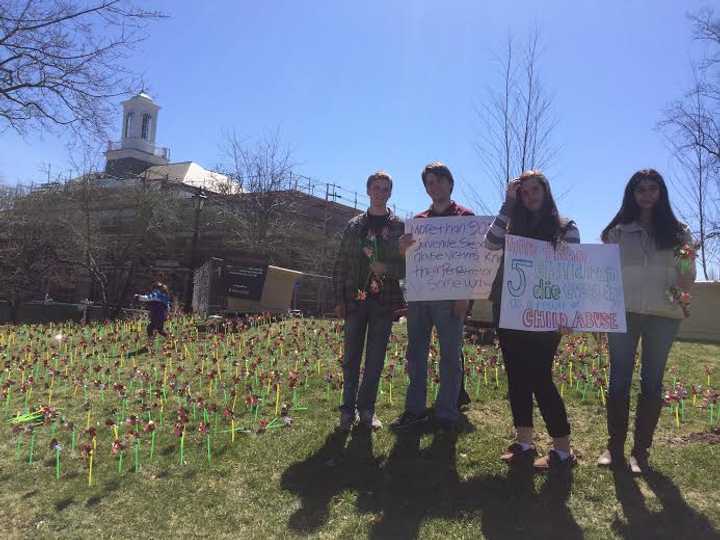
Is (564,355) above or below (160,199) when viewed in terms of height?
below

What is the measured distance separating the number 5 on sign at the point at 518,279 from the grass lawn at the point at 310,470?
120 cm

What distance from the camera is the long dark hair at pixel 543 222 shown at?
149 inches

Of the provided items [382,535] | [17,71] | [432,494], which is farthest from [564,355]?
[17,71]

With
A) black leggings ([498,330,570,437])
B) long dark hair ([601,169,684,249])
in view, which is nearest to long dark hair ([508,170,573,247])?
long dark hair ([601,169,684,249])

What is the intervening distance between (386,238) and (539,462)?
2.00 meters

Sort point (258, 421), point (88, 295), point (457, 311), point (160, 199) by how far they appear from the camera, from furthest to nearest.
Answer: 1. point (88, 295)
2. point (160, 199)
3. point (258, 421)
4. point (457, 311)

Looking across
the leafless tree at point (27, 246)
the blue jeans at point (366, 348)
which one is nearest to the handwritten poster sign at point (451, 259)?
the blue jeans at point (366, 348)

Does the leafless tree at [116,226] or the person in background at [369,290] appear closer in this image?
the person in background at [369,290]

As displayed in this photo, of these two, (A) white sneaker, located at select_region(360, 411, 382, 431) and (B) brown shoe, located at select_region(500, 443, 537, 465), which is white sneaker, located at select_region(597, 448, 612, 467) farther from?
(A) white sneaker, located at select_region(360, 411, 382, 431)

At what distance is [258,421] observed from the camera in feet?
16.6

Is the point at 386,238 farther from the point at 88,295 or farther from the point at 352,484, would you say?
the point at 88,295

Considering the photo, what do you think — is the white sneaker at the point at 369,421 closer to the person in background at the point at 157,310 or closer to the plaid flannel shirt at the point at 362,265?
the plaid flannel shirt at the point at 362,265

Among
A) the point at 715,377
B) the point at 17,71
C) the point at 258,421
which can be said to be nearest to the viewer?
the point at 258,421

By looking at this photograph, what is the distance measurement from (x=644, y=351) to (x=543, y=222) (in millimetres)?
1098
